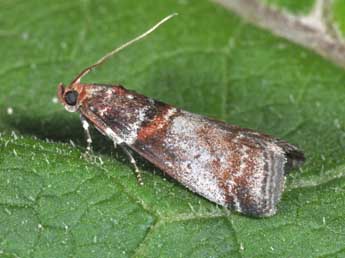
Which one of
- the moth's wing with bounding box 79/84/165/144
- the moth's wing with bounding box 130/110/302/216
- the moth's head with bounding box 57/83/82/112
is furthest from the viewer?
the moth's head with bounding box 57/83/82/112

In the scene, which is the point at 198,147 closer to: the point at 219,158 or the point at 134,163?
the point at 219,158

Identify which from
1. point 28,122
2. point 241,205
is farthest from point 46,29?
point 241,205

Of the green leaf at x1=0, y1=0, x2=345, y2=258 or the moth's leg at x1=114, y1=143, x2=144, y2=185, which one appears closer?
the green leaf at x1=0, y1=0, x2=345, y2=258

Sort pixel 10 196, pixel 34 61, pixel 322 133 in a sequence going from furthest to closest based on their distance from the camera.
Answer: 1. pixel 34 61
2. pixel 322 133
3. pixel 10 196

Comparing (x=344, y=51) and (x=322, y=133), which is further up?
(x=344, y=51)

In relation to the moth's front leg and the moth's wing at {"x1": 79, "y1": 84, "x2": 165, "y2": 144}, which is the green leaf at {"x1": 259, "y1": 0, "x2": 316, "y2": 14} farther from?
the moth's front leg

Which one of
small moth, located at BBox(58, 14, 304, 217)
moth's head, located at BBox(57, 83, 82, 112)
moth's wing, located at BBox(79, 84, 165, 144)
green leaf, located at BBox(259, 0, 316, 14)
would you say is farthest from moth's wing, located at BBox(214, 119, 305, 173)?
green leaf, located at BBox(259, 0, 316, 14)

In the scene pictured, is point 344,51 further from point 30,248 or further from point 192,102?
point 30,248
